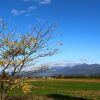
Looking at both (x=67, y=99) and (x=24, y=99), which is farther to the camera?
(x=67, y=99)

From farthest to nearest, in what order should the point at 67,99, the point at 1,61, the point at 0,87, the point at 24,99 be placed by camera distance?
the point at 67,99
the point at 24,99
the point at 0,87
the point at 1,61

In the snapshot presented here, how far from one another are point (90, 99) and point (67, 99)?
8.98 ft

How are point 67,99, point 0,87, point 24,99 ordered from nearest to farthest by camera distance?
point 0,87 → point 24,99 → point 67,99

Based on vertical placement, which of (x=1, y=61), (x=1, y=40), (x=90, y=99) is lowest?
(x=90, y=99)

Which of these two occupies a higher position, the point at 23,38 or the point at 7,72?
the point at 23,38

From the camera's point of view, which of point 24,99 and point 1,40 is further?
point 24,99

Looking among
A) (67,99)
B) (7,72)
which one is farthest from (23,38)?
(67,99)

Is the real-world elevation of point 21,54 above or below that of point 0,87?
above

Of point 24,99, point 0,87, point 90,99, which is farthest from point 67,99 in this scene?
point 0,87

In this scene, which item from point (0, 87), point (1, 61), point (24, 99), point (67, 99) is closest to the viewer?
point (1, 61)

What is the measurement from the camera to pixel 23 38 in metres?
16.0

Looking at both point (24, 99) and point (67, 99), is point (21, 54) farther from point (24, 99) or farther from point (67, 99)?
point (67, 99)

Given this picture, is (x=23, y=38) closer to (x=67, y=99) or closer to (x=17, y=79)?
(x=17, y=79)

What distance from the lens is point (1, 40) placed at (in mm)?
15852
